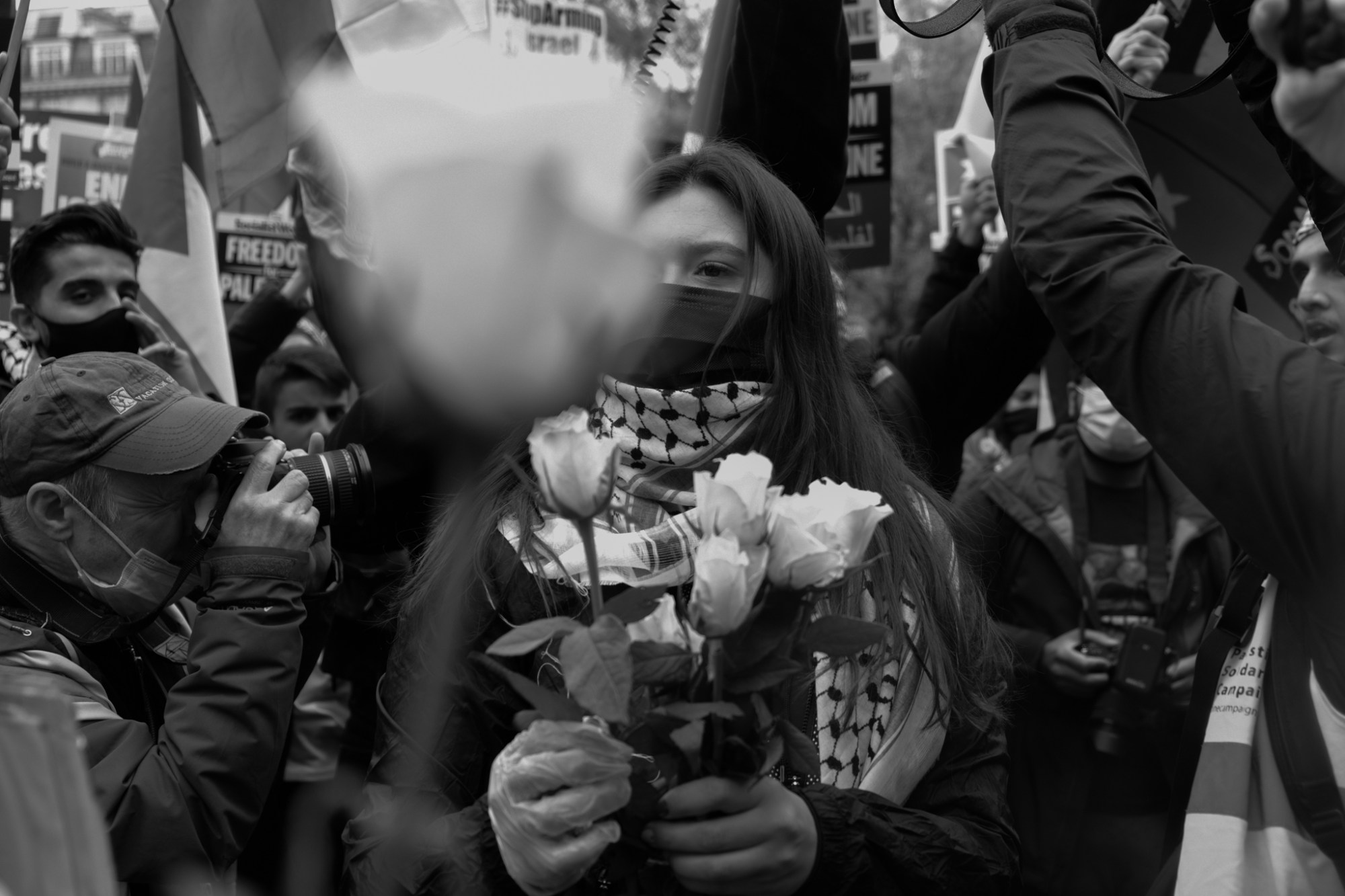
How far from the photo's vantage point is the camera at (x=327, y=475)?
2.19 metres

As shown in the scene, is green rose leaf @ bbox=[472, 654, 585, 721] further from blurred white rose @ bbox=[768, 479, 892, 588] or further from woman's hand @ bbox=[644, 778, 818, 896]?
blurred white rose @ bbox=[768, 479, 892, 588]

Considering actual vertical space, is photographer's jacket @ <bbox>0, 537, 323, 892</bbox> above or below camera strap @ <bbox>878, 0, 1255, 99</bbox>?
below

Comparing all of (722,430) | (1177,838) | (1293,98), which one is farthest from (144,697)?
(1293,98)

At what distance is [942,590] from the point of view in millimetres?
1896

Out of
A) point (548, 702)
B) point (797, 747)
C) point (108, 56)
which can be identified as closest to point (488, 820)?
point (548, 702)

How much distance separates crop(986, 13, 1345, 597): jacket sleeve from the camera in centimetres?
149

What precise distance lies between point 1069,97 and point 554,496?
85 centimetres

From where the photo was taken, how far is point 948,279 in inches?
163

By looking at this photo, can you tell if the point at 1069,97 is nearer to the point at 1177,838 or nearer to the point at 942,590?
the point at 942,590

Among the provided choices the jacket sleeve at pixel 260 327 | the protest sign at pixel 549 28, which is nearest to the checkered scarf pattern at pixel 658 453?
the protest sign at pixel 549 28

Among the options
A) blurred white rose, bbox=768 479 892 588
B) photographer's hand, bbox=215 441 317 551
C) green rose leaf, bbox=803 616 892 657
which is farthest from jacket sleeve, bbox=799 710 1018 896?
photographer's hand, bbox=215 441 317 551

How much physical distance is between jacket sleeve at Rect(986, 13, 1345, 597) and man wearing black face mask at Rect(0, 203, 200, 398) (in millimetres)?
2419

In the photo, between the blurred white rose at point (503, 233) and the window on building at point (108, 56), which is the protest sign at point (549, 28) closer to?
the blurred white rose at point (503, 233)

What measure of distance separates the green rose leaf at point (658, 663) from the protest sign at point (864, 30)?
13.9ft
